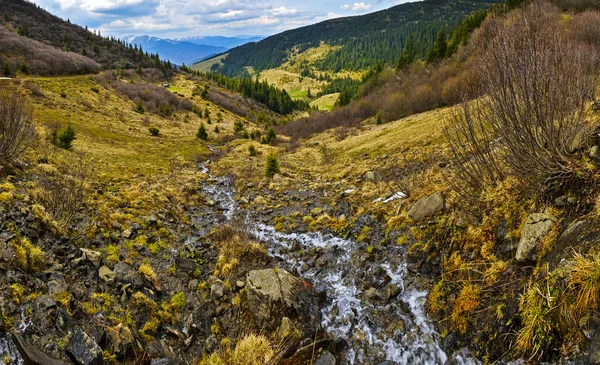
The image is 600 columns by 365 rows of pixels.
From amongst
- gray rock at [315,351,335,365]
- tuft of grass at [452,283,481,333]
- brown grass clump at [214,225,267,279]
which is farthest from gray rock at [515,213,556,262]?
brown grass clump at [214,225,267,279]

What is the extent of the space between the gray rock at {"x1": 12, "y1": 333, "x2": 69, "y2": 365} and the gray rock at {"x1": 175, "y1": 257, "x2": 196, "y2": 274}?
5940mm

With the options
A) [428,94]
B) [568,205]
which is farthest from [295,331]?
[428,94]

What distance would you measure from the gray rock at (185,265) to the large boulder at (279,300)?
125 inches

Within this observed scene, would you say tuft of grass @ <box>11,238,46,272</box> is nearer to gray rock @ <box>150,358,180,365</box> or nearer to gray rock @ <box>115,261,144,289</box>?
gray rock @ <box>115,261,144,289</box>

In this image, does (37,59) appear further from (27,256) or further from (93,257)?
(27,256)

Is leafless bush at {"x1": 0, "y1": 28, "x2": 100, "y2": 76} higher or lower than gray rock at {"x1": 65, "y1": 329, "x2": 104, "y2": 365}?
higher

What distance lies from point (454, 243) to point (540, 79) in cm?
516

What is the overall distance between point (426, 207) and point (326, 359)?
6859mm

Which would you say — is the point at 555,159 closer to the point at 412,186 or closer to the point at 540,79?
the point at 540,79

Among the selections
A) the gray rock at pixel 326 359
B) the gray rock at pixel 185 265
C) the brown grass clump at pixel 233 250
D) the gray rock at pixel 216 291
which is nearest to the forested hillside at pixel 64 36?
the brown grass clump at pixel 233 250

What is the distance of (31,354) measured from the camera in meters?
5.22

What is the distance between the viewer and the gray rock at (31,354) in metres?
5.11

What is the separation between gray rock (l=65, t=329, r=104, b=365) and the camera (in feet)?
19.9

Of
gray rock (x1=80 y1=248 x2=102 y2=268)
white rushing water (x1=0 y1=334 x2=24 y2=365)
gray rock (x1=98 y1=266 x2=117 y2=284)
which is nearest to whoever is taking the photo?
white rushing water (x1=0 y1=334 x2=24 y2=365)
